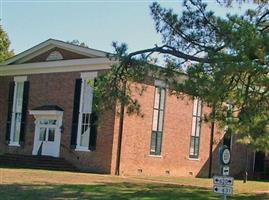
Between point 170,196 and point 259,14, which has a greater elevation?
Result: point 259,14

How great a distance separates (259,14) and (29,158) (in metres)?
18.7

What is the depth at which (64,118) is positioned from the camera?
3378 centimetres

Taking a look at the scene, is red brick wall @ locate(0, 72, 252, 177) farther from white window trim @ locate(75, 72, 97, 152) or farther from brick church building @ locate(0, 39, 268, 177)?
white window trim @ locate(75, 72, 97, 152)

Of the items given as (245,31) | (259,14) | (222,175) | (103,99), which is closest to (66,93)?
(103,99)

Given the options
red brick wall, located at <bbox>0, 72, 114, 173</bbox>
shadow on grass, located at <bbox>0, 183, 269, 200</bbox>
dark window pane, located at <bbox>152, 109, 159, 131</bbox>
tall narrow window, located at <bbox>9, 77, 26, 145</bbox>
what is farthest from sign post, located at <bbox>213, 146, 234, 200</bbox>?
tall narrow window, located at <bbox>9, 77, 26, 145</bbox>

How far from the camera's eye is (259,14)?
17.7m

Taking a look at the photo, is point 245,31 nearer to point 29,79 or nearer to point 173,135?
point 173,135

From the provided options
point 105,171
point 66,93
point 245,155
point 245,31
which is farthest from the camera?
point 245,155

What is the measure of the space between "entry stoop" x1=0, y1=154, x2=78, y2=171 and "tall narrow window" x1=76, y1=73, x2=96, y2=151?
1266mm

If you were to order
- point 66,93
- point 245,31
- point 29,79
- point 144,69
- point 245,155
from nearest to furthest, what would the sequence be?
point 245,31, point 144,69, point 66,93, point 29,79, point 245,155

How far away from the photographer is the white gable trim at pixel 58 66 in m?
31.7

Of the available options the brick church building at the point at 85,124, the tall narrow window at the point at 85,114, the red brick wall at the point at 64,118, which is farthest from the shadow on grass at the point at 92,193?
the tall narrow window at the point at 85,114

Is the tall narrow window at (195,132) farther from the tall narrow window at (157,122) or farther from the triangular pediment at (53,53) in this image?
the triangular pediment at (53,53)

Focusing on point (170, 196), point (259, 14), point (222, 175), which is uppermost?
point (259, 14)
